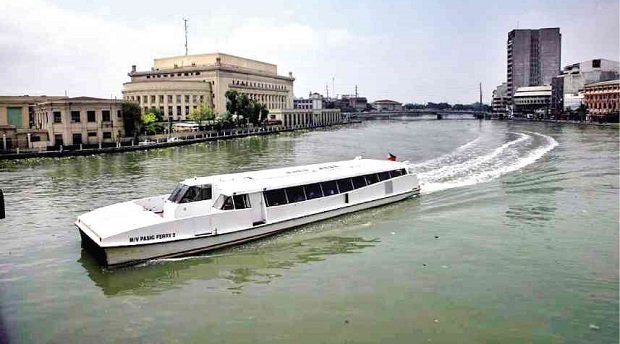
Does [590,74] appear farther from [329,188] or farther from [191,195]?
[191,195]

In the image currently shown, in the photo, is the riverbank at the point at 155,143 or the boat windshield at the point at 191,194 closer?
the boat windshield at the point at 191,194

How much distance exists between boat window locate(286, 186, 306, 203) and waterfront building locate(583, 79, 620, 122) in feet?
311

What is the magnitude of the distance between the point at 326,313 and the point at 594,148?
44478 millimetres

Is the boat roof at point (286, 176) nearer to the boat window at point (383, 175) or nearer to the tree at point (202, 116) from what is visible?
the boat window at point (383, 175)

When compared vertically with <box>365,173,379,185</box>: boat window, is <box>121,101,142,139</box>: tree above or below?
above

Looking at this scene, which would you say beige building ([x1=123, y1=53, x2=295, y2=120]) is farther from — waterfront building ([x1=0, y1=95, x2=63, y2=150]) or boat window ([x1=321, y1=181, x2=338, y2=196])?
boat window ([x1=321, y1=181, x2=338, y2=196])

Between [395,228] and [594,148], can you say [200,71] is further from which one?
[395,228]

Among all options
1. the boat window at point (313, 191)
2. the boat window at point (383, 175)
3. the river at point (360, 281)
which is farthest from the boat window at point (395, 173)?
the boat window at point (313, 191)

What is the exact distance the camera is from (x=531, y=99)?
574 ft

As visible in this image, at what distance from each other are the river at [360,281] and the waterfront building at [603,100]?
91206 millimetres

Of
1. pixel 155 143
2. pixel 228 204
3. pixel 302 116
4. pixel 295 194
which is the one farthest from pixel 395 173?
pixel 302 116

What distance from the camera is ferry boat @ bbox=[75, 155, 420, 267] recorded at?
14898mm

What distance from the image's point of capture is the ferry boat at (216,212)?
48.9 ft

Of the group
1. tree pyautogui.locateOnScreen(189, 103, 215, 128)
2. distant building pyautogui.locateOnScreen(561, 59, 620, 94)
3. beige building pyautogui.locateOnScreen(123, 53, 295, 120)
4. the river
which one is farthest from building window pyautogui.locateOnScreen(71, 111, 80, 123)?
distant building pyautogui.locateOnScreen(561, 59, 620, 94)
